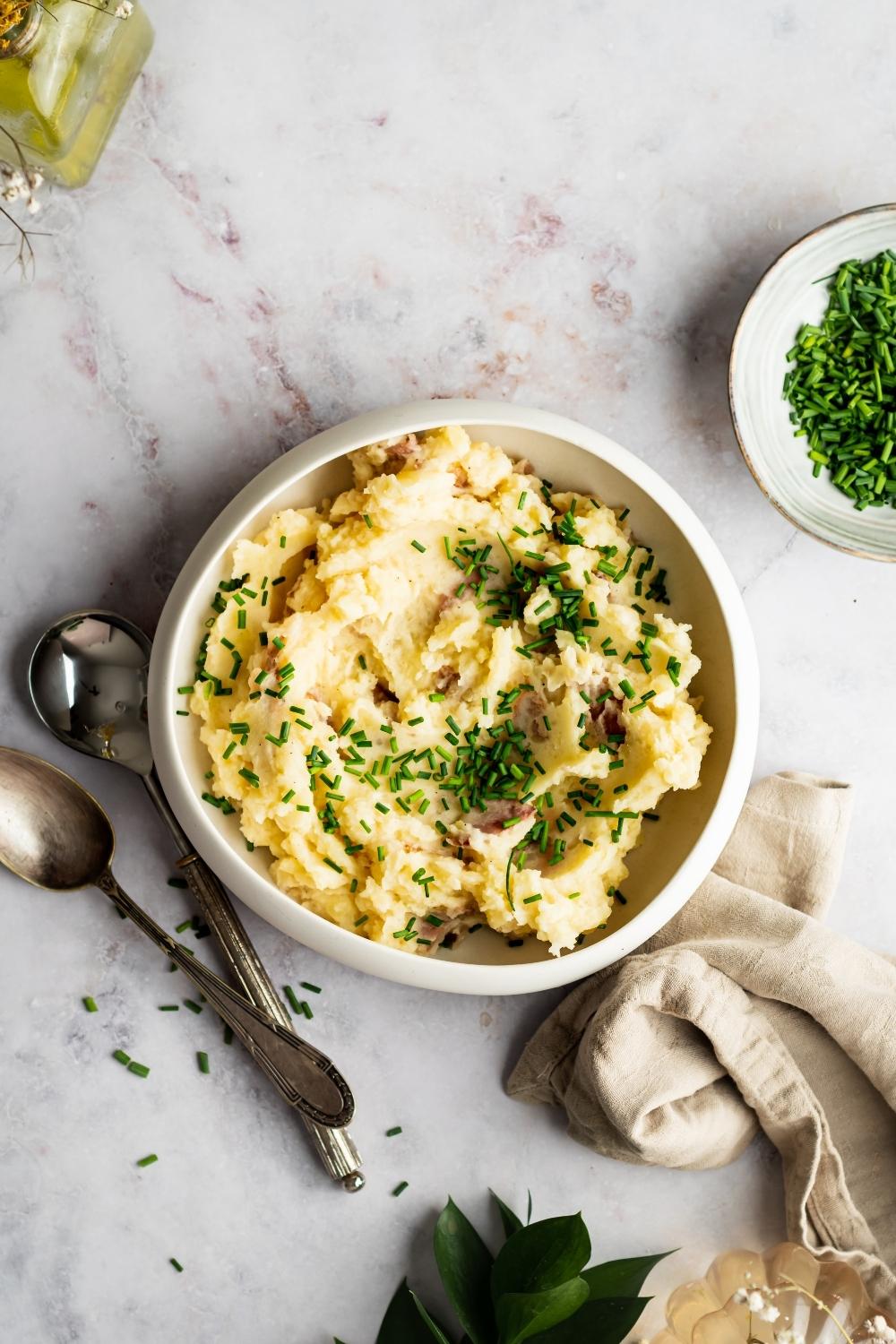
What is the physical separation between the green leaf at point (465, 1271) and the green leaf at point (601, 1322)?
0.53 ft

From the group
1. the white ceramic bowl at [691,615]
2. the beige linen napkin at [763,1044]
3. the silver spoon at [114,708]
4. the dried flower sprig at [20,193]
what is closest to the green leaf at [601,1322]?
the beige linen napkin at [763,1044]

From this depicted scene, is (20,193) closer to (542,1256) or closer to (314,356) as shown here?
(314,356)

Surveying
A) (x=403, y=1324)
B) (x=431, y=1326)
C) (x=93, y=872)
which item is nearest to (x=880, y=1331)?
(x=431, y=1326)

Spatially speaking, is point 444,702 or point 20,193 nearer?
point 444,702

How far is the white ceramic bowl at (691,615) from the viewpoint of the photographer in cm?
244

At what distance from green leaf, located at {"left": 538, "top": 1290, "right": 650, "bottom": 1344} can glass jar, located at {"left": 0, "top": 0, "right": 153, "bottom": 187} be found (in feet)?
10.3

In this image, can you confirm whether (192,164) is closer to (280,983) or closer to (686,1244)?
(280,983)

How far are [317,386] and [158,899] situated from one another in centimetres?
143

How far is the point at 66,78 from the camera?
2504mm

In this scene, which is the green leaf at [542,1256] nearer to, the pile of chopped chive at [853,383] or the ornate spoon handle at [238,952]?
the ornate spoon handle at [238,952]

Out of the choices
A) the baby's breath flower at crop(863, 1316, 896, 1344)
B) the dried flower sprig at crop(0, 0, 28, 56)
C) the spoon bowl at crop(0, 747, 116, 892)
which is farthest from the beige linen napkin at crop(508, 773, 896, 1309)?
the dried flower sprig at crop(0, 0, 28, 56)

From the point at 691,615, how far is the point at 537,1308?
5.61 ft

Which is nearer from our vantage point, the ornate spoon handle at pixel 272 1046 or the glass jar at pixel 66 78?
the glass jar at pixel 66 78

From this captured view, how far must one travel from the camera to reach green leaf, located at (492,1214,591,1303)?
2.73 m
